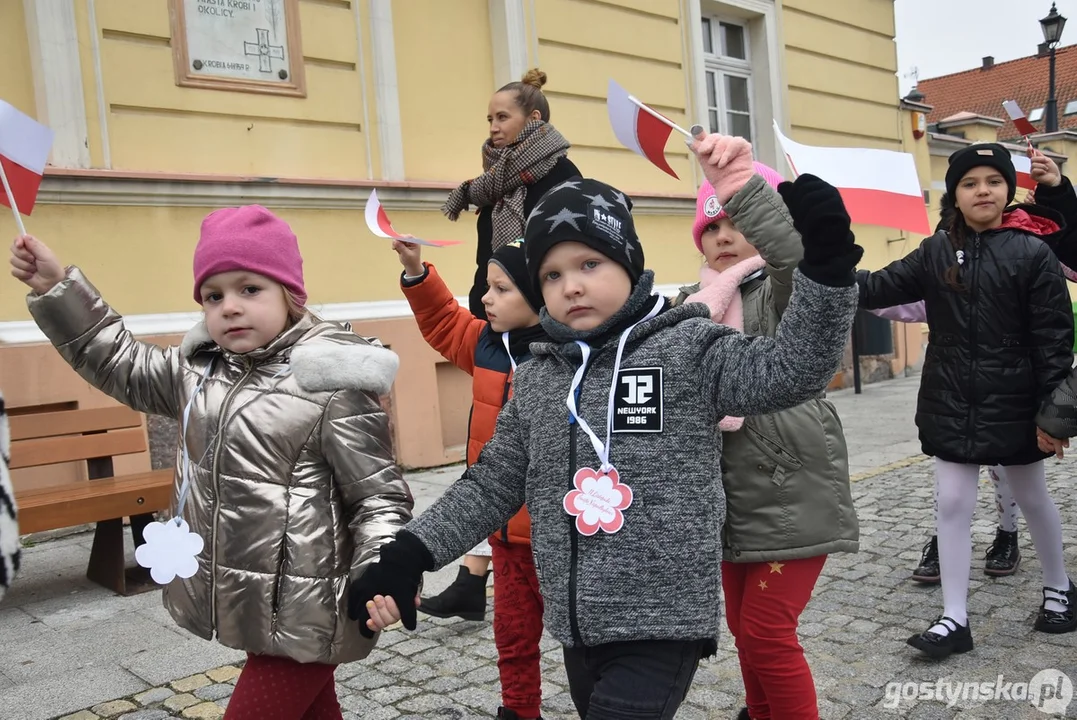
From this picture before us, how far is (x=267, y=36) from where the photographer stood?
6.56m

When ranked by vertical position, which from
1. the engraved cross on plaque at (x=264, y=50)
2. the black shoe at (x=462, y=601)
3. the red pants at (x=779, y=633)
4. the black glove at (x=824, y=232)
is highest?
the engraved cross on plaque at (x=264, y=50)

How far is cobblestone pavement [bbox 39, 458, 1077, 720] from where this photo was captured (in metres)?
3.09

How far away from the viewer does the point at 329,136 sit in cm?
685

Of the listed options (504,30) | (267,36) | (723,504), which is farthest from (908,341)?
(723,504)

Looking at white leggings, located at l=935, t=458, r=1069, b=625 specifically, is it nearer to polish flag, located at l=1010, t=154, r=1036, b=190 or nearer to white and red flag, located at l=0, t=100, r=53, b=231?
polish flag, located at l=1010, t=154, r=1036, b=190

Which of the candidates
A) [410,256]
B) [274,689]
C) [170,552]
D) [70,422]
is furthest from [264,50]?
[274,689]

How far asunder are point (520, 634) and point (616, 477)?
1156 mm

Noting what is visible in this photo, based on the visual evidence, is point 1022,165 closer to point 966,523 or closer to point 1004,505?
point 966,523

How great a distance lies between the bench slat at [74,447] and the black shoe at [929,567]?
13.1 feet

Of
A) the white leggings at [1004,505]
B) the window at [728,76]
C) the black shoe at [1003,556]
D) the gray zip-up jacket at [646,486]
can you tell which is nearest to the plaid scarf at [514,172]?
the gray zip-up jacket at [646,486]

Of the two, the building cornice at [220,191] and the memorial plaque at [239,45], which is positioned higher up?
the memorial plaque at [239,45]

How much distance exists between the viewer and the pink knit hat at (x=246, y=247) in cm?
216

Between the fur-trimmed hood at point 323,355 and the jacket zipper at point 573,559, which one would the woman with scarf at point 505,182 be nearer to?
the fur-trimmed hood at point 323,355

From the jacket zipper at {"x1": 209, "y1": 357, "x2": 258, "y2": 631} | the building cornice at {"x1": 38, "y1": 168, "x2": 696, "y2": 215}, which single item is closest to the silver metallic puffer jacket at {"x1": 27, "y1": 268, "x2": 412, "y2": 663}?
the jacket zipper at {"x1": 209, "y1": 357, "x2": 258, "y2": 631}
